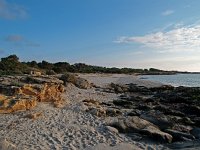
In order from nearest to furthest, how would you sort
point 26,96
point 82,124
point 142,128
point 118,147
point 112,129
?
point 118,147
point 112,129
point 142,128
point 82,124
point 26,96

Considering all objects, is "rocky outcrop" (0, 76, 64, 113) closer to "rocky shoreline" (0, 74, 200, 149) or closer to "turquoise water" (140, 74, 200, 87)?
"rocky shoreline" (0, 74, 200, 149)

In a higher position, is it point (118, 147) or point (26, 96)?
point (26, 96)

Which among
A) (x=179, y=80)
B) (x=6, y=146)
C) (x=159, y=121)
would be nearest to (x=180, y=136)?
(x=159, y=121)

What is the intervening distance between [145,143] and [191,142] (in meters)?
1.80

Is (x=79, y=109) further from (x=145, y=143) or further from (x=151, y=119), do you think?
(x=145, y=143)

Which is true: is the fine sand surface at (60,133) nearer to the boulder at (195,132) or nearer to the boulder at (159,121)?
the boulder at (159,121)

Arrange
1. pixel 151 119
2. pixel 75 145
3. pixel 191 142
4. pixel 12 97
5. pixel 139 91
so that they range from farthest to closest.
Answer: pixel 139 91, pixel 12 97, pixel 151 119, pixel 191 142, pixel 75 145

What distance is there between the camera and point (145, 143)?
1180 cm

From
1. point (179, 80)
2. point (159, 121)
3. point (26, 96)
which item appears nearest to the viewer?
point (159, 121)

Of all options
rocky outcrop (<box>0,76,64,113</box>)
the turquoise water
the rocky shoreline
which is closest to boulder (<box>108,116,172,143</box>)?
the rocky shoreline

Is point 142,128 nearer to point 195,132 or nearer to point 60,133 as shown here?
point 195,132

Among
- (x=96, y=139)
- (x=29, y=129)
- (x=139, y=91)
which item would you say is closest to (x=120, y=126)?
(x=96, y=139)

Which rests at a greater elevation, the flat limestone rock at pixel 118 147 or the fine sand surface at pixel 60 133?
the fine sand surface at pixel 60 133

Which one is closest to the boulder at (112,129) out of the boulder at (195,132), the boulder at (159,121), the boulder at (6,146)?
the boulder at (159,121)
